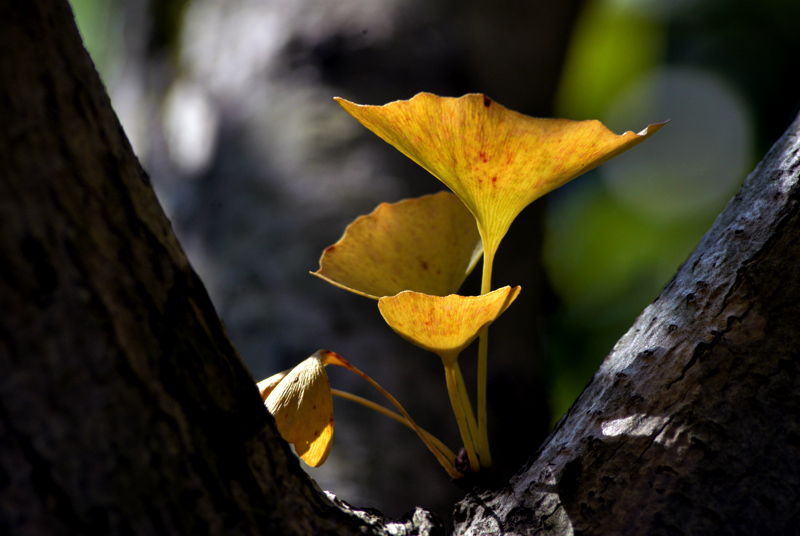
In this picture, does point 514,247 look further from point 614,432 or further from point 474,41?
point 614,432

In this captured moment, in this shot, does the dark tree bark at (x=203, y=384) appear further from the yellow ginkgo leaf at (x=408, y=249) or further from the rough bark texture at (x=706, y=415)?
the yellow ginkgo leaf at (x=408, y=249)

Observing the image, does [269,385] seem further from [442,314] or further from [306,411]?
[442,314]

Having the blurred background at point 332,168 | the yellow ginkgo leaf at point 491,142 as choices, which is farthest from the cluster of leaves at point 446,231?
the blurred background at point 332,168

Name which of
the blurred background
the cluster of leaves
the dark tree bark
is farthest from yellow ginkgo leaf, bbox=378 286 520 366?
the blurred background

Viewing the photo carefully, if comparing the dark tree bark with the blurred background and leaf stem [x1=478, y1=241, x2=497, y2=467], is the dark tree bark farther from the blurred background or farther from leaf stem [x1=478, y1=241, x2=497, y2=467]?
the blurred background

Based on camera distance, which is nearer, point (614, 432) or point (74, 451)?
point (74, 451)

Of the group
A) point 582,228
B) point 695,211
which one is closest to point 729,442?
point 582,228

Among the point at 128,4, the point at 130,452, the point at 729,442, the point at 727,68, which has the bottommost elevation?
the point at 729,442
